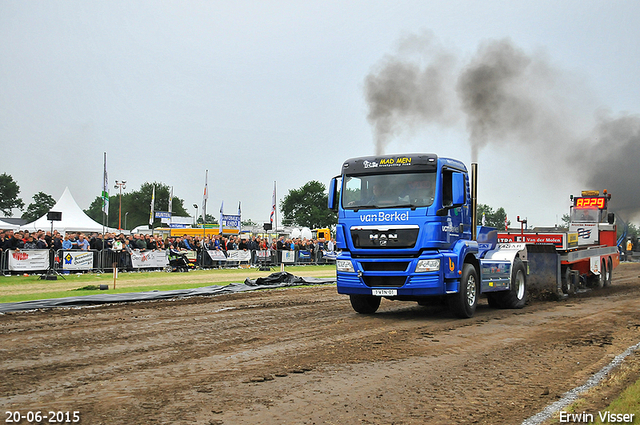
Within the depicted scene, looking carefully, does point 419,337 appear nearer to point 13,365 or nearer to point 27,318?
point 13,365

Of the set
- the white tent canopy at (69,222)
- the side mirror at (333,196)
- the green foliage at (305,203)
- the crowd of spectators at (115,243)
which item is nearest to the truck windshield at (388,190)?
the side mirror at (333,196)

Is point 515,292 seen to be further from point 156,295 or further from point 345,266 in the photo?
point 156,295

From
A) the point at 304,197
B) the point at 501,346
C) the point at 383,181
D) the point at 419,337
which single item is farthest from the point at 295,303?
the point at 304,197

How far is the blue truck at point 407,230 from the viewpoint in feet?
36.7

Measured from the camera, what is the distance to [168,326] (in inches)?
413

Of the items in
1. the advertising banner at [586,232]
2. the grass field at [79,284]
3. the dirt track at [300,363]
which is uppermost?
the advertising banner at [586,232]

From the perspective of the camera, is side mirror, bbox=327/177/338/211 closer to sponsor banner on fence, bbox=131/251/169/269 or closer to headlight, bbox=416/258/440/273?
headlight, bbox=416/258/440/273

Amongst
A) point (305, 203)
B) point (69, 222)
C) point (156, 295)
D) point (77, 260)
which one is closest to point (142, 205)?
point (305, 203)

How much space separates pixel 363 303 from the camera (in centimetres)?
1263

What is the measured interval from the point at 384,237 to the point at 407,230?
462 mm

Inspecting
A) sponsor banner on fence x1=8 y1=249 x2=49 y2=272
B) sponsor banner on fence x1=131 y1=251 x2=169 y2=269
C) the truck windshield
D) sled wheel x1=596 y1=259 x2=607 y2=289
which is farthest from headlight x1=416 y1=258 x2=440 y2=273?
sponsor banner on fence x1=131 y1=251 x2=169 y2=269

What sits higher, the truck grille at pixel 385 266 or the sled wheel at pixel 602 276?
the truck grille at pixel 385 266

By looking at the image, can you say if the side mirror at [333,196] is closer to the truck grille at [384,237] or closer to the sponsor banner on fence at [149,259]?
the truck grille at [384,237]

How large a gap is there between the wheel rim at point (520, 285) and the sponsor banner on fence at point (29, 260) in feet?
57.3
